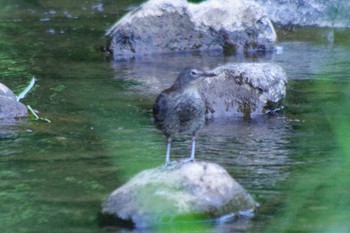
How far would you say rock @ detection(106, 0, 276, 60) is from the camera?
12203 mm

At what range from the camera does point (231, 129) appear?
855 cm

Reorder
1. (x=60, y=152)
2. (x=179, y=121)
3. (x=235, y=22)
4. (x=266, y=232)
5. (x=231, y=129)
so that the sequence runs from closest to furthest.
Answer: (x=266, y=232) → (x=179, y=121) → (x=60, y=152) → (x=231, y=129) → (x=235, y=22)

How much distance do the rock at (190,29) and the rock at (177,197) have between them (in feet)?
20.6

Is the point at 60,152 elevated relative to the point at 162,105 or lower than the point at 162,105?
lower

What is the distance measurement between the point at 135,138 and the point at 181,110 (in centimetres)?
194

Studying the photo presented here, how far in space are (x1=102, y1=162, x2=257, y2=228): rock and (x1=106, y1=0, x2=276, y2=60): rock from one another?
6292 mm

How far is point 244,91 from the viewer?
9.27 metres

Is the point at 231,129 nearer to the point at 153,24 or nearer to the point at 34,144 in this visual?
the point at 34,144

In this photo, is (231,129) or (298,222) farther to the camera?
(231,129)

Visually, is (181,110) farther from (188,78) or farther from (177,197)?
(177,197)

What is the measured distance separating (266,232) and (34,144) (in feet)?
9.25

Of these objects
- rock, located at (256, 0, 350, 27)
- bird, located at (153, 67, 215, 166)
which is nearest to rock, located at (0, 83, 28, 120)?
bird, located at (153, 67, 215, 166)

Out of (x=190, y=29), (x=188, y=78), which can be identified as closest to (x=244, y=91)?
(x=188, y=78)

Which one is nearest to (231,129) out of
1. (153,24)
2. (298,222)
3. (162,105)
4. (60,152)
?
(60,152)
